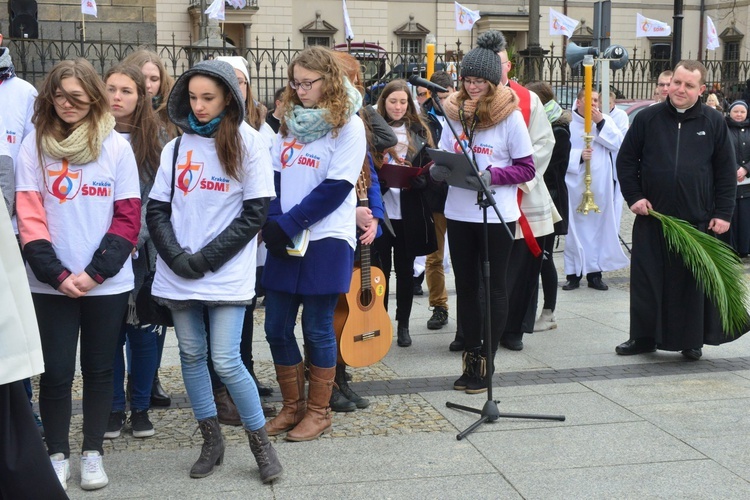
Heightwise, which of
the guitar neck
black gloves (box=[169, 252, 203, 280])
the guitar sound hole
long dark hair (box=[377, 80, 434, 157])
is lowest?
the guitar sound hole

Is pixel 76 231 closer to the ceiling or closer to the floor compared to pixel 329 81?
closer to the floor

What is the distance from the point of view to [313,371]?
499 cm

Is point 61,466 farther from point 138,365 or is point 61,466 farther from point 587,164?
point 587,164

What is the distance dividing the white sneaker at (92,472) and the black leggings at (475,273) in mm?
2319

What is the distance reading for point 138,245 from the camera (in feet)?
15.9

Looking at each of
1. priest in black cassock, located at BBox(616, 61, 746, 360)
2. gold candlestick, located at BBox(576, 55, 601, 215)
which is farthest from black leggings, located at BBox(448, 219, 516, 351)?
gold candlestick, located at BBox(576, 55, 601, 215)

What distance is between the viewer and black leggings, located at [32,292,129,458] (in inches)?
166

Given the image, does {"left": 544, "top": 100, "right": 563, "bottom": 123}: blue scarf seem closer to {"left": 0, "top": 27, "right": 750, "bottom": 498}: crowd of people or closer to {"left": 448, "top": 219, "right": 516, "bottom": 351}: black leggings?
{"left": 0, "top": 27, "right": 750, "bottom": 498}: crowd of people

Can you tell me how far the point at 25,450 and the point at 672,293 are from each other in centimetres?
477

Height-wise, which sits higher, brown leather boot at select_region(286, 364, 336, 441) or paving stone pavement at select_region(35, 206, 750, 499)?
brown leather boot at select_region(286, 364, 336, 441)

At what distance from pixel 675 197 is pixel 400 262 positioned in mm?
1875

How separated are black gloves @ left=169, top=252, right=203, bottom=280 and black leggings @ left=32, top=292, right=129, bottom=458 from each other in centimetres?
31

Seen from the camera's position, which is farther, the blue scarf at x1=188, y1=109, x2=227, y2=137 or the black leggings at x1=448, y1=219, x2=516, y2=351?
the black leggings at x1=448, y1=219, x2=516, y2=351

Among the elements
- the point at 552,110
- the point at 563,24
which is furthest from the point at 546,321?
the point at 563,24
